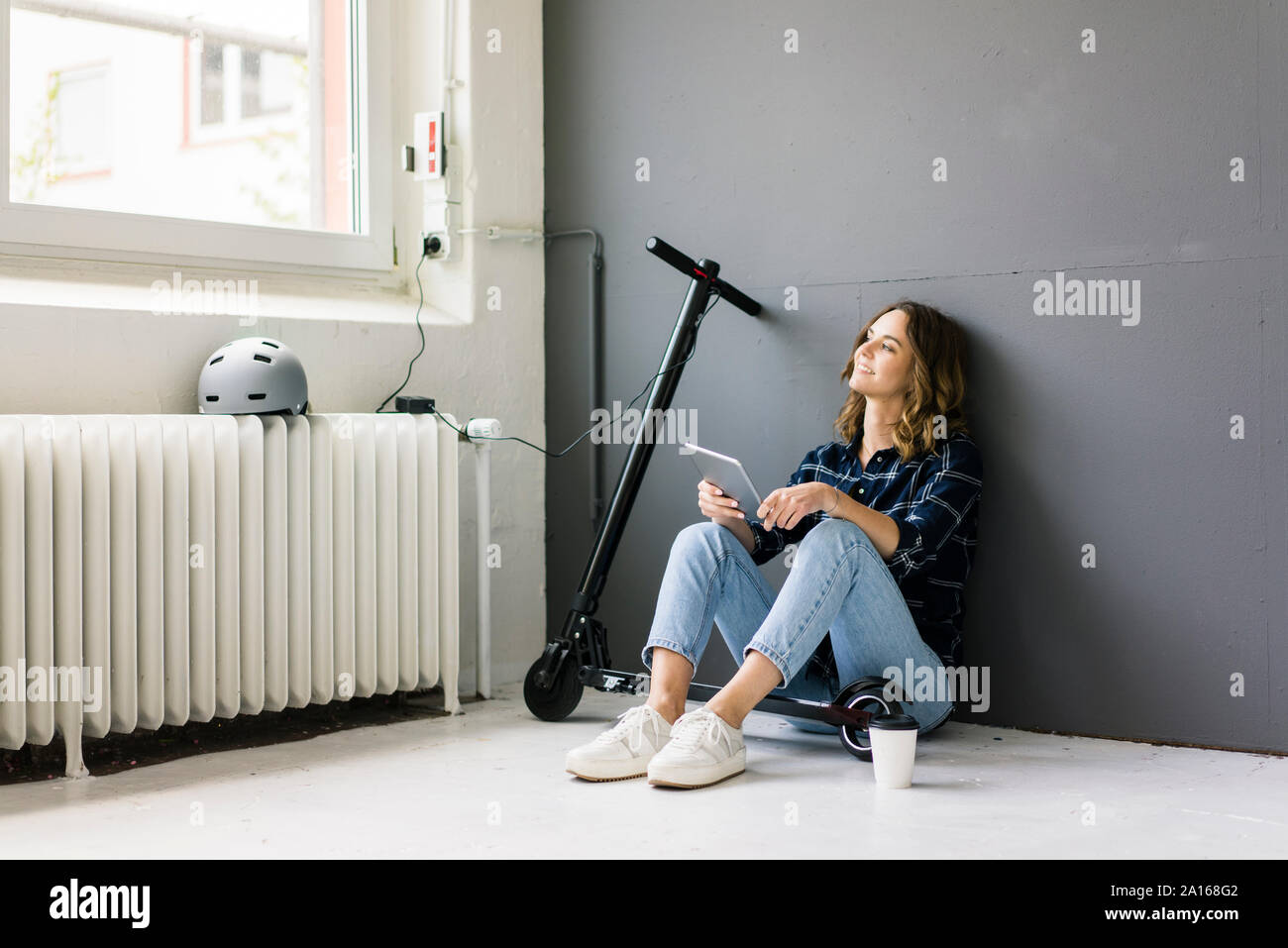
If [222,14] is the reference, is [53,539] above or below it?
below

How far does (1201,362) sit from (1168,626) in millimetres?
487

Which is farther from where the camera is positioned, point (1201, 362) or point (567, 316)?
point (567, 316)

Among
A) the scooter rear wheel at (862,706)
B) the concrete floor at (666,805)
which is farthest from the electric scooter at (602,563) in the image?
the scooter rear wheel at (862,706)

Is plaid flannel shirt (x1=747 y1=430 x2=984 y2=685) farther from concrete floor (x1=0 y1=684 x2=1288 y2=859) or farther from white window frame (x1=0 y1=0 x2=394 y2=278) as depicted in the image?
white window frame (x1=0 y1=0 x2=394 y2=278)

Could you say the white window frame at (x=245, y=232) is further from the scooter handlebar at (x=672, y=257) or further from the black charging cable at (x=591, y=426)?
the scooter handlebar at (x=672, y=257)

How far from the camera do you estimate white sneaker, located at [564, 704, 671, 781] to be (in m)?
2.20

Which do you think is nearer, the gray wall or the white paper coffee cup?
the white paper coffee cup

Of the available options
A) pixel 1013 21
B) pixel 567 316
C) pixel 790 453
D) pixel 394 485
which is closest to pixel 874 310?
pixel 790 453

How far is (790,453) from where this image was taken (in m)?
2.86

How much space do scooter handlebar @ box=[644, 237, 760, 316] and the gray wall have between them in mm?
88

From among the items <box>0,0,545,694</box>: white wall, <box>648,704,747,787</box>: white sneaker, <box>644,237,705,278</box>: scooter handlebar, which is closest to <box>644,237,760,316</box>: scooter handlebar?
<box>644,237,705,278</box>: scooter handlebar

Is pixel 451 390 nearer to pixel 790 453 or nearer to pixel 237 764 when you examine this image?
pixel 790 453

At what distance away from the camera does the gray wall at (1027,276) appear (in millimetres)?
2309

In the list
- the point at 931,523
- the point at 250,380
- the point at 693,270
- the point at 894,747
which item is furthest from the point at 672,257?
the point at 894,747
